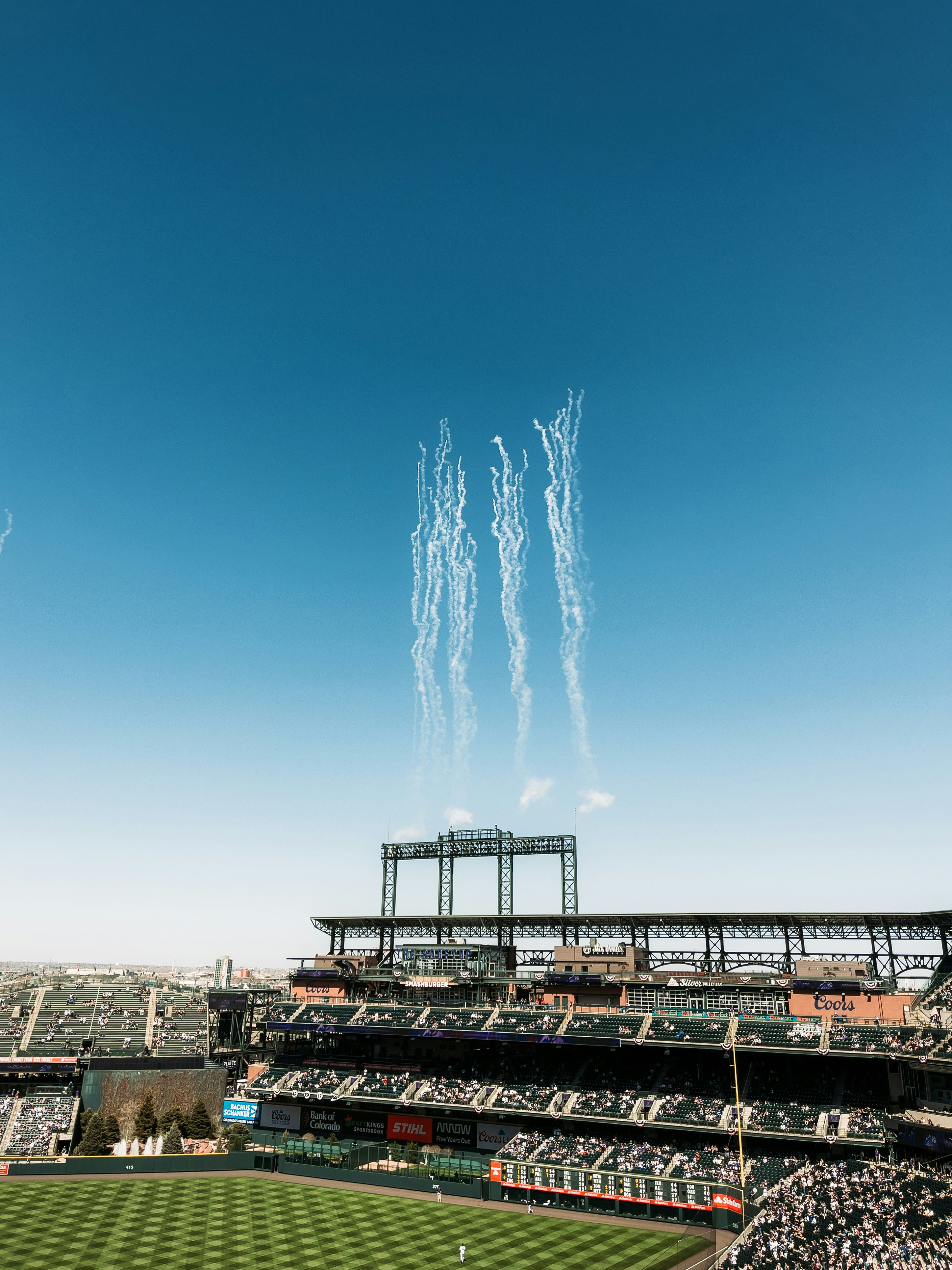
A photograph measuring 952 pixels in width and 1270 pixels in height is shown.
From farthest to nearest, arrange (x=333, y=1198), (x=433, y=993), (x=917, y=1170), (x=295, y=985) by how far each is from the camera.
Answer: (x=295, y=985)
(x=433, y=993)
(x=333, y=1198)
(x=917, y=1170)

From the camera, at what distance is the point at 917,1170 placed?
42750 mm

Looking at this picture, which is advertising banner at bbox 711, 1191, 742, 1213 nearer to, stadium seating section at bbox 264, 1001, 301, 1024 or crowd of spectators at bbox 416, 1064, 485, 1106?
→ crowd of spectators at bbox 416, 1064, 485, 1106

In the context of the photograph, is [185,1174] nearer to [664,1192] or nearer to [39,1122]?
[39,1122]

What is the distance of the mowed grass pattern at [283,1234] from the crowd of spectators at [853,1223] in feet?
19.9

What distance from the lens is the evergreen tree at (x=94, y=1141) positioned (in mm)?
61844

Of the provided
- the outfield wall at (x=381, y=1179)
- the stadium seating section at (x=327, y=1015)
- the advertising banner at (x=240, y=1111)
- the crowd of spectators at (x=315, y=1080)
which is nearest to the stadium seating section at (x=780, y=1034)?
the outfield wall at (x=381, y=1179)

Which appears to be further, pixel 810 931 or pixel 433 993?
pixel 433 993

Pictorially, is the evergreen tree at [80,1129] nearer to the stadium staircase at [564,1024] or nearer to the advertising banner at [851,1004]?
the stadium staircase at [564,1024]

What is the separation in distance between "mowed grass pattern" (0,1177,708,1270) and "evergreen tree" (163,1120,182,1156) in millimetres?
9829

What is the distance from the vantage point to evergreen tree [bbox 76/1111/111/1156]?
61.8 m

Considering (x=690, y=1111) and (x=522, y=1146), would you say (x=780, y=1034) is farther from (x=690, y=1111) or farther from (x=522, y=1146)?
(x=522, y=1146)

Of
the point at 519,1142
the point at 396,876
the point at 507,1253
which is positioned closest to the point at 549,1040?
the point at 519,1142

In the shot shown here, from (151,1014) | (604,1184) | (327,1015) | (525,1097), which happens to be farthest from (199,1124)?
(604,1184)

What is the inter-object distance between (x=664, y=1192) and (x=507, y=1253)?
1066 cm
